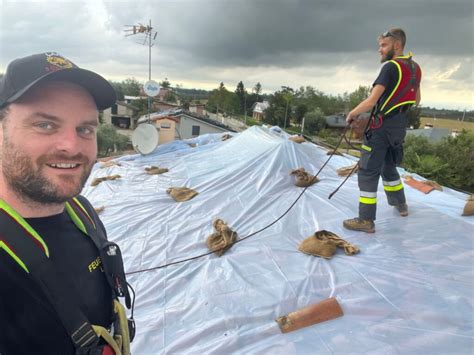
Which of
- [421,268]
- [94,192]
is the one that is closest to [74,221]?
[421,268]

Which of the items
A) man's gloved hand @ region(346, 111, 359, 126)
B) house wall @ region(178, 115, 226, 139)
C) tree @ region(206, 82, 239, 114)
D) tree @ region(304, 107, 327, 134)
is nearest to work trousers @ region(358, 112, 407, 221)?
man's gloved hand @ region(346, 111, 359, 126)

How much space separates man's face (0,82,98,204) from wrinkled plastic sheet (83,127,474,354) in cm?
137

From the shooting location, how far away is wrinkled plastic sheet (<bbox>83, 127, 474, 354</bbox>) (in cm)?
174

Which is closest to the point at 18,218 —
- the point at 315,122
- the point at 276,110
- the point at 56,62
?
the point at 56,62

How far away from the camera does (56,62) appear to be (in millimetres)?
860

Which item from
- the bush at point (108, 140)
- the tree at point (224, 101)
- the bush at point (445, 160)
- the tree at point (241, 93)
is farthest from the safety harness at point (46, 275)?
the tree at point (241, 93)

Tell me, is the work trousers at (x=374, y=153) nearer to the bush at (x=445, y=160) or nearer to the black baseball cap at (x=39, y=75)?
the black baseball cap at (x=39, y=75)

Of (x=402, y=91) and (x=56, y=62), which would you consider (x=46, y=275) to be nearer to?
(x=56, y=62)

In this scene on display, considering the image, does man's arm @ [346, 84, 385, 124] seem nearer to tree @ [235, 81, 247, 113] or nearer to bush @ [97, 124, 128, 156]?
bush @ [97, 124, 128, 156]

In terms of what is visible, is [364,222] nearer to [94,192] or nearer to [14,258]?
[14,258]

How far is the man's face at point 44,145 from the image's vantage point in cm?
81

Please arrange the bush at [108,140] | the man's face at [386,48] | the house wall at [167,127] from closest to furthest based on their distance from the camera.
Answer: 1. the man's face at [386,48]
2. the house wall at [167,127]
3. the bush at [108,140]

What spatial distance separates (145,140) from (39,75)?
776cm

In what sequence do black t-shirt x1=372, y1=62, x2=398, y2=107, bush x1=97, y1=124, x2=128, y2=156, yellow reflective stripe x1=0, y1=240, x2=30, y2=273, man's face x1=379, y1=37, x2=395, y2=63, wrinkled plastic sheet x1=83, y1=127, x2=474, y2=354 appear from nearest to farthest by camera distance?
1. yellow reflective stripe x1=0, y1=240, x2=30, y2=273
2. wrinkled plastic sheet x1=83, y1=127, x2=474, y2=354
3. black t-shirt x1=372, y1=62, x2=398, y2=107
4. man's face x1=379, y1=37, x2=395, y2=63
5. bush x1=97, y1=124, x2=128, y2=156
